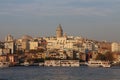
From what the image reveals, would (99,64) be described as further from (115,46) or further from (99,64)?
(115,46)

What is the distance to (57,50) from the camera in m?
101

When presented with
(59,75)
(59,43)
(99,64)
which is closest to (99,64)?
(99,64)

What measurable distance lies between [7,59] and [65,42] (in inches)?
1242

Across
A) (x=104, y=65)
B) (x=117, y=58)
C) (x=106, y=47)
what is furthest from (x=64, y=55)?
(x=106, y=47)

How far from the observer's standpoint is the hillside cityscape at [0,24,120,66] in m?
87.2

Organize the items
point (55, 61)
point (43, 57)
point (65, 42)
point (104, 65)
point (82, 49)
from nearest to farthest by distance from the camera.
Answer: point (104, 65) < point (55, 61) < point (43, 57) < point (82, 49) < point (65, 42)

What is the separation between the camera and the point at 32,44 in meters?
113

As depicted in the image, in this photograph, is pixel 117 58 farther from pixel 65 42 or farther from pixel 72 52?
pixel 65 42

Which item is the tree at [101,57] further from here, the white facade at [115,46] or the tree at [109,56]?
the white facade at [115,46]

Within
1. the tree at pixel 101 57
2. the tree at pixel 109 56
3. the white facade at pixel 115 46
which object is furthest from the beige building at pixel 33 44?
the tree at pixel 101 57

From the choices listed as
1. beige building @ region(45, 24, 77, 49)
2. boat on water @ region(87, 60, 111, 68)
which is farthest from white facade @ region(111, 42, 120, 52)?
boat on water @ region(87, 60, 111, 68)

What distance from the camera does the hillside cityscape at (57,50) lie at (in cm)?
8725

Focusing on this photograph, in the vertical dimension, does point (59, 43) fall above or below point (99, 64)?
above

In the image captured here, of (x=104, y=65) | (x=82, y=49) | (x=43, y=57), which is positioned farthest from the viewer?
(x=82, y=49)
